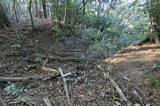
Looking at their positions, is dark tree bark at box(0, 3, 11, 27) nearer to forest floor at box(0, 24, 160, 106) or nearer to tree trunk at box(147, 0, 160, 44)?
forest floor at box(0, 24, 160, 106)

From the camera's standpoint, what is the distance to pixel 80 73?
17.3ft

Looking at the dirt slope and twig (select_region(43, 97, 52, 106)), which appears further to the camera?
the dirt slope

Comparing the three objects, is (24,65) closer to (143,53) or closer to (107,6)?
(143,53)

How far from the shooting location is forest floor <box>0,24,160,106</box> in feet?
12.4

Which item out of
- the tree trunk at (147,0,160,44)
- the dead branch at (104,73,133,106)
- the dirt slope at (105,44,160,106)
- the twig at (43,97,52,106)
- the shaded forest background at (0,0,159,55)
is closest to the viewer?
the dead branch at (104,73,133,106)

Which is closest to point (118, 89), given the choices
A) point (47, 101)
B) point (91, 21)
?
point (47, 101)

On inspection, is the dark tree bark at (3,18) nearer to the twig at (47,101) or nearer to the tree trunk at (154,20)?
the twig at (47,101)

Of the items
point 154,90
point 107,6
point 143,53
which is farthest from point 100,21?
point 154,90

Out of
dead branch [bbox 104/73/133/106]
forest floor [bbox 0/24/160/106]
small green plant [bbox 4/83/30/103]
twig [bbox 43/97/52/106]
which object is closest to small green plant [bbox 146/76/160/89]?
forest floor [bbox 0/24/160/106]

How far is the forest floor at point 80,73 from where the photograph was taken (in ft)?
12.4

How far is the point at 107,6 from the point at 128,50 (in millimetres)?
6833

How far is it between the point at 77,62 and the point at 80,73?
5.98 ft

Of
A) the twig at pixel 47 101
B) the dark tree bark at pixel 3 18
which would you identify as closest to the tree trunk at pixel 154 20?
the twig at pixel 47 101

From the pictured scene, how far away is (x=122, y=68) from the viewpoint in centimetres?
521
